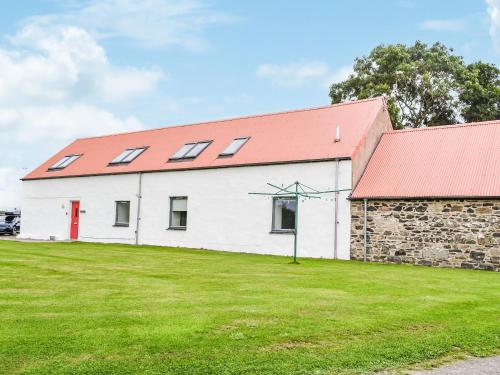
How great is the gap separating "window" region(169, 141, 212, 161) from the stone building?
27.6 ft

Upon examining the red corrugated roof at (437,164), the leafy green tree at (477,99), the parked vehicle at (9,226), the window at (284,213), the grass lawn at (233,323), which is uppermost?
the leafy green tree at (477,99)

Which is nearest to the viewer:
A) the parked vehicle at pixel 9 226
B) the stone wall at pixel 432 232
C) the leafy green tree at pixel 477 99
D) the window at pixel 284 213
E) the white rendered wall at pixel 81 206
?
the stone wall at pixel 432 232

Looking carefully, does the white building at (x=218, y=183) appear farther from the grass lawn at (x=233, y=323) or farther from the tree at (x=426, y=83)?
the tree at (x=426, y=83)

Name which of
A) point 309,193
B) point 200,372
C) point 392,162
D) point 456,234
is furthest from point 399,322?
point 392,162

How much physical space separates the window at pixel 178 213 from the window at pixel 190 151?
2.05 metres

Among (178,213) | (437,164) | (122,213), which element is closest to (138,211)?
(122,213)

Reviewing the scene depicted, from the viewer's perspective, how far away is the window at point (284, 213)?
21.2 m

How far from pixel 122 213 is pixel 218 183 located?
6718mm

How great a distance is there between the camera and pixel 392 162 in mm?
20797

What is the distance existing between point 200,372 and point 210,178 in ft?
61.4

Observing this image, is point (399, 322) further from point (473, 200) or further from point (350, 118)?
point (350, 118)

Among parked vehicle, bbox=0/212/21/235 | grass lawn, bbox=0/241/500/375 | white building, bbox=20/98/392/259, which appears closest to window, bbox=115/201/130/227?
white building, bbox=20/98/392/259

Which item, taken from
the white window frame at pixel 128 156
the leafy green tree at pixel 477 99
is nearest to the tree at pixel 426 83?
the leafy green tree at pixel 477 99

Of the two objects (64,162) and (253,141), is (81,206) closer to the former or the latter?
(64,162)
